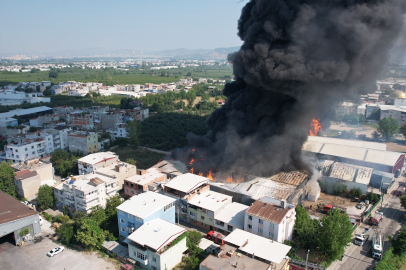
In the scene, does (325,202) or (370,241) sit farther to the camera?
(325,202)

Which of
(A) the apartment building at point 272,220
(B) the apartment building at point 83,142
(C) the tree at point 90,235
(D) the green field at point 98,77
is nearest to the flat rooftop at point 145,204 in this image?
(C) the tree at point 90,235

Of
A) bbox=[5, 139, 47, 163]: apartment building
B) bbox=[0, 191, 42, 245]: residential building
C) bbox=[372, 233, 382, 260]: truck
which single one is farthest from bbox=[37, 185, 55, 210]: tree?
bbox=[372, 233, 382, 260]: truck

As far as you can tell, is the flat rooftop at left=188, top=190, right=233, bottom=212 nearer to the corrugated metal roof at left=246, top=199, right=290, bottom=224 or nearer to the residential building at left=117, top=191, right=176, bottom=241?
the residential building at left=117, top=191, right=176, bottom=241

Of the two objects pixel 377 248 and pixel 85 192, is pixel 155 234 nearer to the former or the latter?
pixel 85 192

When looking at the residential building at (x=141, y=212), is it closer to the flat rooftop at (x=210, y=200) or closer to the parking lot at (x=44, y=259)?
the flat rooftop at (x=210, y=200)

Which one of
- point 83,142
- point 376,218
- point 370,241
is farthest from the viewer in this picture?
point 83,142

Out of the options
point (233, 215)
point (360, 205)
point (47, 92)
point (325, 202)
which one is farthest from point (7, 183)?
point (47, 92)

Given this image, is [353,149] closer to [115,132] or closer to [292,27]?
[292,27]
